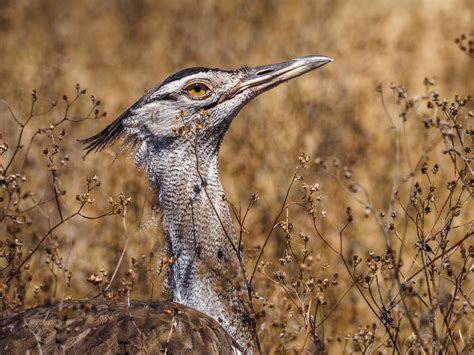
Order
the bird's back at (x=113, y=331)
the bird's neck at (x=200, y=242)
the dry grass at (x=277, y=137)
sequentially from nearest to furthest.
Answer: the bird's back at (x=113, y=331) → the bird's neck at (x=200, y=242) → the dry grass at (x=277, y=137)

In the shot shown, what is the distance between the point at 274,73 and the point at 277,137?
2696 millimetres

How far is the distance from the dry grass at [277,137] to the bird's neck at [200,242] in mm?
151

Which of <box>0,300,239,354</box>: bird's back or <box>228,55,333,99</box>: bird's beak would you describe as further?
<box>228,55,333,99</box>: bird's beak

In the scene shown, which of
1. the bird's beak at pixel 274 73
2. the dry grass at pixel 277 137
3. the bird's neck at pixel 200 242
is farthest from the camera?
the dry grass at pixel 277 137

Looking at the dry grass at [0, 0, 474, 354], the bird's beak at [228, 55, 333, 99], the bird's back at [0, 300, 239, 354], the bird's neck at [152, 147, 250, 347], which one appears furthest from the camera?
the dry grass at [0, 0, 474, 354]

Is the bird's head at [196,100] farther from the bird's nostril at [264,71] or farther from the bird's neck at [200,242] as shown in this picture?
the bird's neck at [200,242]

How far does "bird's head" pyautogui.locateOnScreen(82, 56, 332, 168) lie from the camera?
12.7 ft

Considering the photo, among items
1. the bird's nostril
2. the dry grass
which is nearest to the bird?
the bird's nostril

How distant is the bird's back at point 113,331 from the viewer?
2.92 metres

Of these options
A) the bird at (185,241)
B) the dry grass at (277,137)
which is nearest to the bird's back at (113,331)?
the bird at (185,241)

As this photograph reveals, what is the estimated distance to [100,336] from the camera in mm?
2959

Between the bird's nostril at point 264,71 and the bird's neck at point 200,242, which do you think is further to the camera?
the bird's nostril at point 264,71

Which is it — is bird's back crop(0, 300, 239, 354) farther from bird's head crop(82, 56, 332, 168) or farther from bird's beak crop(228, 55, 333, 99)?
bird's beak crop(228, 55, 333, 99)

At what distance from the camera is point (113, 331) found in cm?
298
